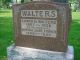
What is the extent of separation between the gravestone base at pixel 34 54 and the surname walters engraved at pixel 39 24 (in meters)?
0.33

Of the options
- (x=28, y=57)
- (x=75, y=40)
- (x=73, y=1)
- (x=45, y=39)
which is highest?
(x=45, y=39)

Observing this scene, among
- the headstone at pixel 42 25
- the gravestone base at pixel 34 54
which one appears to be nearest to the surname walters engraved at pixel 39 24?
the headstone at pixel 42 25

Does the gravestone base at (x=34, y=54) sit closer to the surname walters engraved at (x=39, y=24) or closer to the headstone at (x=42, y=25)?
the headstone at (x=42, y=25)

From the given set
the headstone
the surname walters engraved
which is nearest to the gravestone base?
the headstone

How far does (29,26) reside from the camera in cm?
562

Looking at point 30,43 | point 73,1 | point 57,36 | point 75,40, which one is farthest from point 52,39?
point 73,1

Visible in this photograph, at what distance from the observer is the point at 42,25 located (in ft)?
18.1

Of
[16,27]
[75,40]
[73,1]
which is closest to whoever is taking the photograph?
[16,27]

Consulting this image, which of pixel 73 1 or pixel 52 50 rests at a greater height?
pixel 52 50

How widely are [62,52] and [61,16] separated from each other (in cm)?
71

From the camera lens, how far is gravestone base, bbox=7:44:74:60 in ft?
17.7

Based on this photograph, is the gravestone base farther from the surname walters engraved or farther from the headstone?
the surname walters engraved

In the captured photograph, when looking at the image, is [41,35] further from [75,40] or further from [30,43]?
[75,40]

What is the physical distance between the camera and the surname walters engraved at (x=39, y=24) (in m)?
5.42
